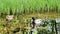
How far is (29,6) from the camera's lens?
5.52ft

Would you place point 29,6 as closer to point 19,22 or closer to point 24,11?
point 24,11

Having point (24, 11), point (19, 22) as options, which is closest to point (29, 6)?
point (24, 11)

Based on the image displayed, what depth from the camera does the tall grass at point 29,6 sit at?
1.67 m

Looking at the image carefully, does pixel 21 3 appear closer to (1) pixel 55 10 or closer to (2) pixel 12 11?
(2) pixel 12 11

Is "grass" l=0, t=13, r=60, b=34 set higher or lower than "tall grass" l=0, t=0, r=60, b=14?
lower

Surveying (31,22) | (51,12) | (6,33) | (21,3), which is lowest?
(6,33)

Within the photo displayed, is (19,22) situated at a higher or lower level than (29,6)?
lower

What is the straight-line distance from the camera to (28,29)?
5.40 feet

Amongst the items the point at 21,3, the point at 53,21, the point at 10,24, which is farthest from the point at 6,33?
the point at 53,21

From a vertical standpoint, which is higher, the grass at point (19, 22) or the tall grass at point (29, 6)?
the tall grass at point (29, 6)

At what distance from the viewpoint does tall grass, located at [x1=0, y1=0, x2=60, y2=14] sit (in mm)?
1666

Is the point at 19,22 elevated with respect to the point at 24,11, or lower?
lower

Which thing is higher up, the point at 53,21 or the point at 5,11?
the point at 5,11

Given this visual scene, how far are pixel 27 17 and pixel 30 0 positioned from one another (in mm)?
196
